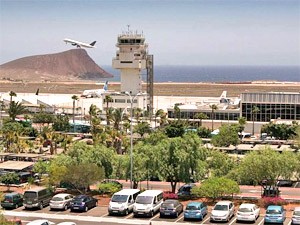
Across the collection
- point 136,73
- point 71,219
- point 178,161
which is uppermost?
point 136,73

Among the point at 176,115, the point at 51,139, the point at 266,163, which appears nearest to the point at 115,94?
the point at 176,115

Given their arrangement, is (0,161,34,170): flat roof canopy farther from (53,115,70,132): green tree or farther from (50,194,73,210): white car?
(53,115,70,132): green tree

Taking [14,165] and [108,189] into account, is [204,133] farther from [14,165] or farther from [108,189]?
[108,189]

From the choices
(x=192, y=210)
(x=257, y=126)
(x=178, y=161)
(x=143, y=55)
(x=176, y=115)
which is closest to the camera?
(x=192, y=210)

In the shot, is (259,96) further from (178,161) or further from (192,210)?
(192,210)

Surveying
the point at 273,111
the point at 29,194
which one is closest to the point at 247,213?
the point at 29,194

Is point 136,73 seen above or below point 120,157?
above
